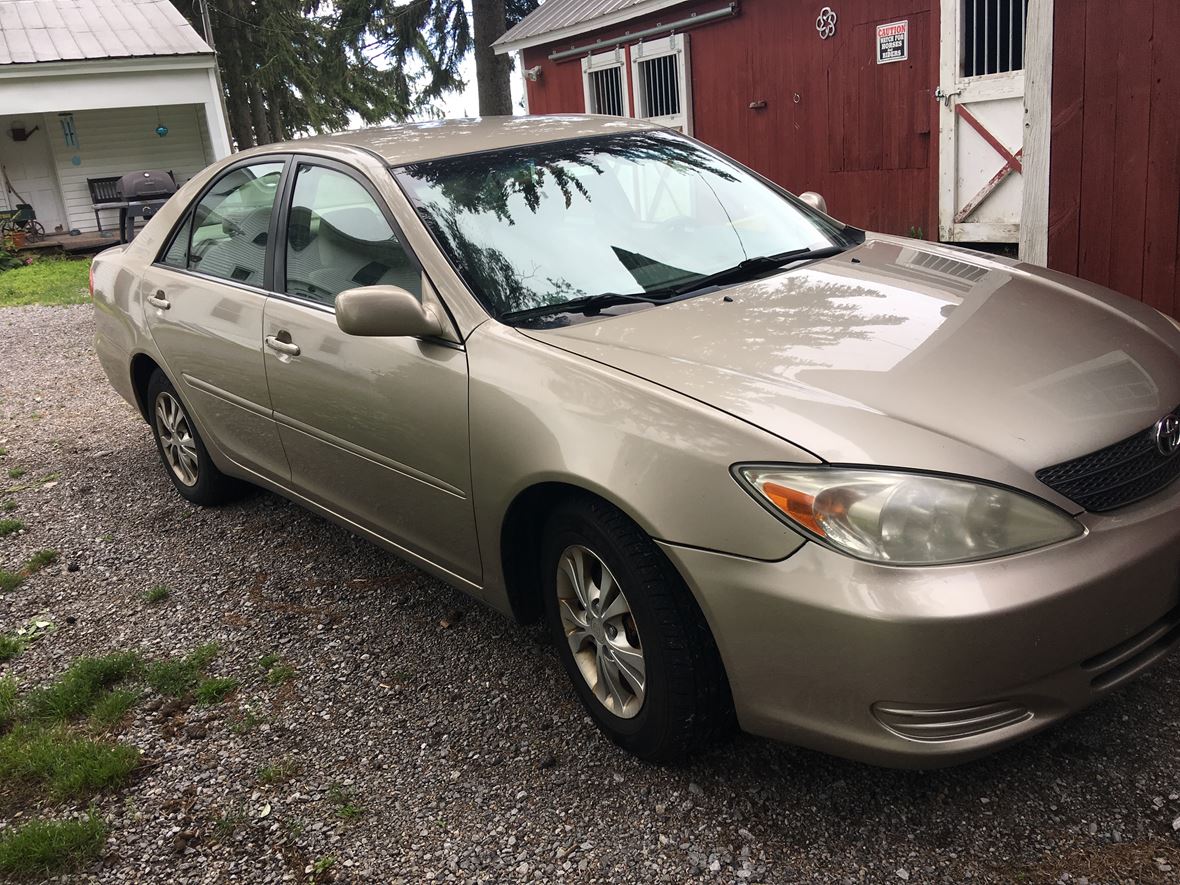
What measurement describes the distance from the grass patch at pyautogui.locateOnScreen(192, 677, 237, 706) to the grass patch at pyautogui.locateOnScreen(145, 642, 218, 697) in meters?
0.05

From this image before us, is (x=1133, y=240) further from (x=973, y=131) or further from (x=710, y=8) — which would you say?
(x=710, y=8)

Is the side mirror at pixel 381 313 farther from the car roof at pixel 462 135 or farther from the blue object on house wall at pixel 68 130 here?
the blue object on house wall at pixel 68 130

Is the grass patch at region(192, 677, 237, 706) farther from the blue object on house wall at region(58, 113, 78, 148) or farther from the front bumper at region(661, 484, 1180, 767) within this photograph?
the blue object on house wall at region(58, 113, 78, 148)

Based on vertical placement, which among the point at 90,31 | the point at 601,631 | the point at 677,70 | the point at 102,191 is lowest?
the point at 601,631

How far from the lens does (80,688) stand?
340cm

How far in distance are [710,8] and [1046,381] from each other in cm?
938

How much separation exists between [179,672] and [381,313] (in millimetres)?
1498

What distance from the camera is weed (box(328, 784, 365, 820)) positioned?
268 cm

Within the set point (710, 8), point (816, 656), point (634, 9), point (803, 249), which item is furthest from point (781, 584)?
point (634, 9)

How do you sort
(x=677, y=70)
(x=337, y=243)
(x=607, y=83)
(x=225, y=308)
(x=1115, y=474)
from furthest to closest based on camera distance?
(x=607, y=83) < (x=677, y=70) < (x=225, y=308) < (x=337, y=243) < (x=1115, y=474)

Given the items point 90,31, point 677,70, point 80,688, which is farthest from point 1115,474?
point 90,31

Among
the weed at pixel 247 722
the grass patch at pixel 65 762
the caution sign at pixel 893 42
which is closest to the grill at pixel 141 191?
the caution sign at pixel 893 42

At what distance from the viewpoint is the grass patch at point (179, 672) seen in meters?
3.39

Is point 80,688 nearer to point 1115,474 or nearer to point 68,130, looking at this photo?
point 1115,474
